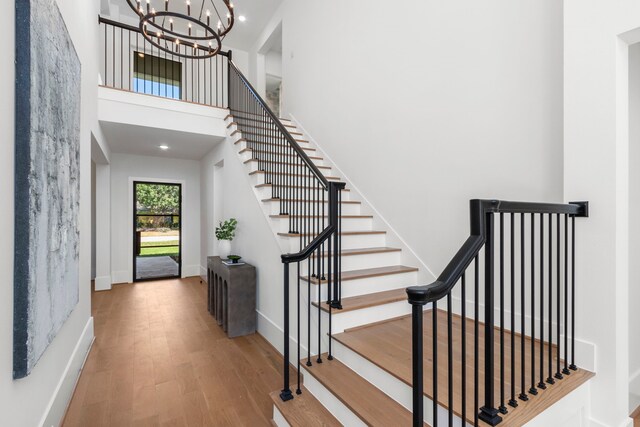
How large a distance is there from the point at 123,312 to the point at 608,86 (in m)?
5.33

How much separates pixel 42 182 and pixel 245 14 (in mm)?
6530

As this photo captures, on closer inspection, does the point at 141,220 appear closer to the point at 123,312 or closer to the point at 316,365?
the point at 123,312

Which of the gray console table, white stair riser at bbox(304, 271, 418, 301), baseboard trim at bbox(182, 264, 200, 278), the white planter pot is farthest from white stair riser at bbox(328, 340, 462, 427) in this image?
baseboard trim at bbox(182, 264, 200, 278)

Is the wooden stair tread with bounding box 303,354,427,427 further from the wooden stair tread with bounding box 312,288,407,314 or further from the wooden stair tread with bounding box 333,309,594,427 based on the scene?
the wooden stair tread with bounding box 312,288,407,314

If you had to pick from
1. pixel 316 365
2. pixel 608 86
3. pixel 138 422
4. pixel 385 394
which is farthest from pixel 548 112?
pixel 138 422

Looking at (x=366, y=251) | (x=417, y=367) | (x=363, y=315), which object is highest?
(x=366, y=251)

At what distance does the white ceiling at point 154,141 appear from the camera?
182 inches

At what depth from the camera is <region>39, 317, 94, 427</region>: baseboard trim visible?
71.4 inches

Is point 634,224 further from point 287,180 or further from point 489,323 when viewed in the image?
point 287,180

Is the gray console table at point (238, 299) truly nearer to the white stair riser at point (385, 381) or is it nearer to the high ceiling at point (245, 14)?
the white stair riser at point (385, 381)

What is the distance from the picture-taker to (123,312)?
14.0 ft

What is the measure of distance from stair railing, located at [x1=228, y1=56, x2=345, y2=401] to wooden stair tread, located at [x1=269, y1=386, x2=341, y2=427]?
0.05 metres

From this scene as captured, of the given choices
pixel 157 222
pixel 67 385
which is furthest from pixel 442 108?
pixel 157 222

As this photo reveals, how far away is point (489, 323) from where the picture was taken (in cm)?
129
